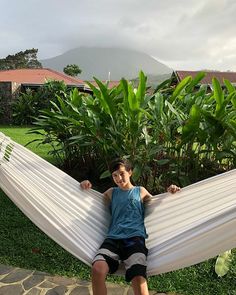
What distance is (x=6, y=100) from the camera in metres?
11.0

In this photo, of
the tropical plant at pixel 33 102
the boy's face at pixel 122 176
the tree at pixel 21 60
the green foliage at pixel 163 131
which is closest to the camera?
the boy's face at pixel 122 176

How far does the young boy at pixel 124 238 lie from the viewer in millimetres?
1551

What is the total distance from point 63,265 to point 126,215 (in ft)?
1.78

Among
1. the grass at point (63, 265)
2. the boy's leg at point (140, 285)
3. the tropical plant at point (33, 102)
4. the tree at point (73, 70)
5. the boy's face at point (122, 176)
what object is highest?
the tree at point (73, 70)

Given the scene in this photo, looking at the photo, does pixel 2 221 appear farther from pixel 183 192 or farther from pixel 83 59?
pixel 83 59

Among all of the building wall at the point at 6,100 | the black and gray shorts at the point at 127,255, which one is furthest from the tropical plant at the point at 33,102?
the black and gray shorts at the point at 127,255

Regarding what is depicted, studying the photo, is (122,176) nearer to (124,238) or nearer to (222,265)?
(124,238)

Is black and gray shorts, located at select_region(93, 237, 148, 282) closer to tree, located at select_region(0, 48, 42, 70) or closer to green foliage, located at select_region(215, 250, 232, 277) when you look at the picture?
green foliage, located at select_region(215, 250, 232, 277)

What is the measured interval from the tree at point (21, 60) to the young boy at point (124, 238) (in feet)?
87.3

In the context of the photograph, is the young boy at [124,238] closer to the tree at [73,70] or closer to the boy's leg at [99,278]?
the boy's leg at [99,278]

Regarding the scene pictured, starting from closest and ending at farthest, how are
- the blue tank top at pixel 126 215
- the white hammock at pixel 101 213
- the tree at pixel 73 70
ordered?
the white hammock at pixel 101 213 < the blue tank top at pixel 126 215 < the tree at pixel 73 70

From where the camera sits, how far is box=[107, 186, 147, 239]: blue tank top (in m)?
1.78

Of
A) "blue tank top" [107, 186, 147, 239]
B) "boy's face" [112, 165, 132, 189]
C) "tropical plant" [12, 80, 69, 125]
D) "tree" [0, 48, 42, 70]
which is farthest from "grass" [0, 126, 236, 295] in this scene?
"tree" [0, 48, 42, 70]

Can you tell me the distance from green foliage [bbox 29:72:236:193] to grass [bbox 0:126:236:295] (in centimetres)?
64
